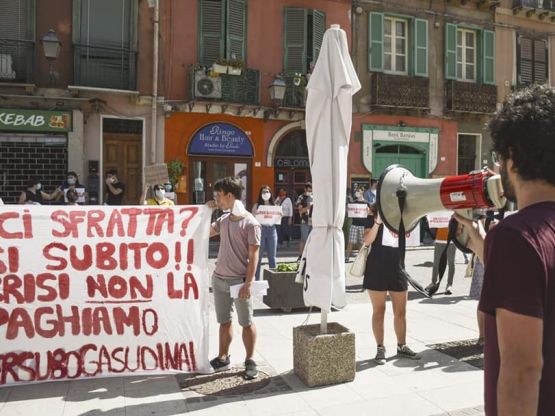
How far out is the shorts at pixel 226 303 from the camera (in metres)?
4.86

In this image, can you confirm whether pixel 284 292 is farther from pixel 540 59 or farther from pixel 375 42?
pixel 540 59

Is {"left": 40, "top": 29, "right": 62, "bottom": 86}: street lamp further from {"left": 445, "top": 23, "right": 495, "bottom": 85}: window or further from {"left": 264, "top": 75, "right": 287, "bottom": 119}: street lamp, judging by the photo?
{"left": 445, "top": 23, "right": 495, "bottom": 85}: window

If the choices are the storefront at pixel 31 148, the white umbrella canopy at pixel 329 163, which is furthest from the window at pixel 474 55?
the white umbrella canopy at pixel 329 163

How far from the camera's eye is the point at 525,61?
2180 cm

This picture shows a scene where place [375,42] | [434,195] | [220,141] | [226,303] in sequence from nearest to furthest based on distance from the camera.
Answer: [434,195] → [226,303] → [220,141] → [375,42]

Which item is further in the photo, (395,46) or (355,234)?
(395,46)

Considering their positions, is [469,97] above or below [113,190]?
above

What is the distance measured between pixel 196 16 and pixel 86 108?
438 centimetres

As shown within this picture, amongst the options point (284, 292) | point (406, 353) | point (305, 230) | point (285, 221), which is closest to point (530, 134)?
point (406, 353)

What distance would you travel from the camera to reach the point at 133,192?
16125 millimetres

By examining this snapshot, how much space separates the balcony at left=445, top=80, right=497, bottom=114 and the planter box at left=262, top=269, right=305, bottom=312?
47.9ft

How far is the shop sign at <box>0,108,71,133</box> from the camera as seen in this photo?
14344mm

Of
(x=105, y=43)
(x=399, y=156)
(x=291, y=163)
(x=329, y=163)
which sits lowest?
(x=329, y=163)

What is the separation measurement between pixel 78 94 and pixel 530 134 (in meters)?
15.1
